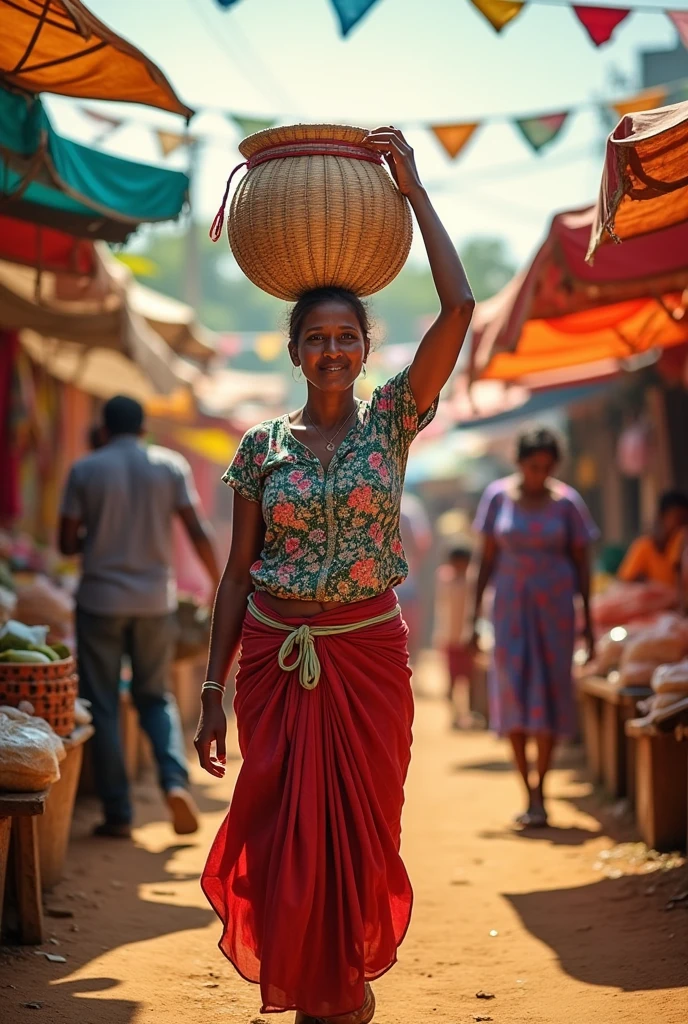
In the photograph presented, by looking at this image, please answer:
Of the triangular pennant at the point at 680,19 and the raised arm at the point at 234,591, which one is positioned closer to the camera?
the raised arm at the point at 234,591

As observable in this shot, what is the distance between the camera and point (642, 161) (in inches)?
177

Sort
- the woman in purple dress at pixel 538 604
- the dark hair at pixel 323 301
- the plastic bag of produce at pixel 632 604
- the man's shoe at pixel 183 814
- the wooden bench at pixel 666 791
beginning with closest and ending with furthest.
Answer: the dark hair at pixel 323 301 → the wooden bench at pixel 666 791 → the man's shoe at pixel 183 814 → the woman in purple dress at pixel 538 604 → the plastic bag of produce at pixel 632 604

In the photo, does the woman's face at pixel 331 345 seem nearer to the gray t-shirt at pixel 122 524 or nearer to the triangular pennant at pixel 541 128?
the gray t-shirt at pixel 122 524

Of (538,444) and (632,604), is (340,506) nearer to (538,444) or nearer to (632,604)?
(538,444)

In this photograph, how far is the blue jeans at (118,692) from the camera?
681cm

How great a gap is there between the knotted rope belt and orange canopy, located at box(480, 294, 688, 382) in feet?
14.8

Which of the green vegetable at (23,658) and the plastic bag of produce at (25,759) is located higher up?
the green vegetable at (23,658)

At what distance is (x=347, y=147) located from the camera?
412 centimetres

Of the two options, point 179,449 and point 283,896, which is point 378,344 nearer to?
point 283,896

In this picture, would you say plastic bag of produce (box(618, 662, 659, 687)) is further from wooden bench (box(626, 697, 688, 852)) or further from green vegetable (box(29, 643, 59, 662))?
green vegetable (box(29, 643, 59, 662))

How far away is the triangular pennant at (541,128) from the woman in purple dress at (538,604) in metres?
2.42

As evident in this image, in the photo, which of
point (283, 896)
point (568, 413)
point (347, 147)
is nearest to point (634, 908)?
point (283, 896)

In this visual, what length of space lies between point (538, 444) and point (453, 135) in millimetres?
2395

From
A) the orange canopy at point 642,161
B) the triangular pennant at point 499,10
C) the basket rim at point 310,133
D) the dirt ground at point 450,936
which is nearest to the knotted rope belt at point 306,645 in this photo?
the dirt ground at point 450,936
